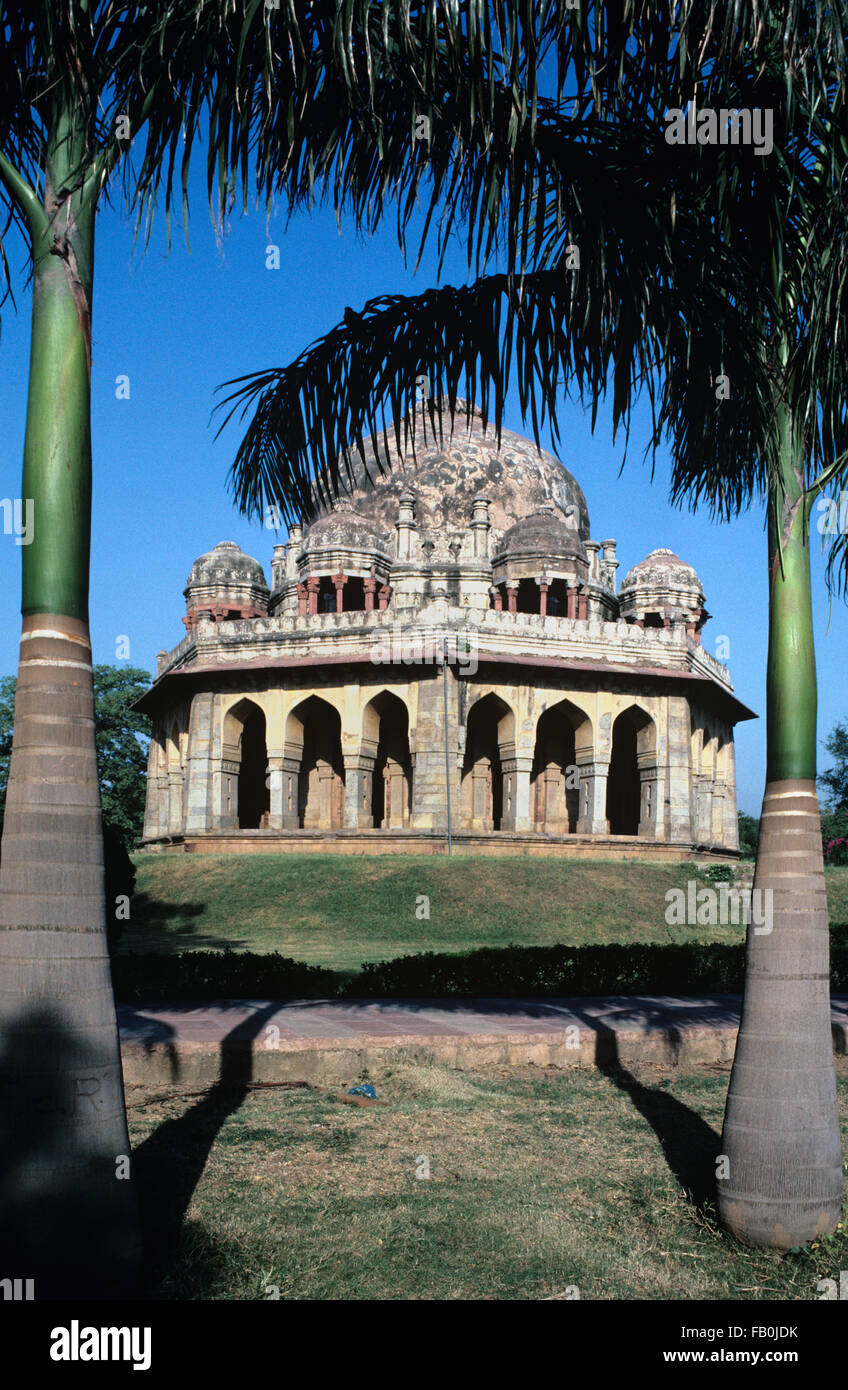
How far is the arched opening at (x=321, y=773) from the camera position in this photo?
3575 centimetres

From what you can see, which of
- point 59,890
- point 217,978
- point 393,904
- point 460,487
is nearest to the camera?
point 59,890

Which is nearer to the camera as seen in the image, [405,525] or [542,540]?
[542,540]

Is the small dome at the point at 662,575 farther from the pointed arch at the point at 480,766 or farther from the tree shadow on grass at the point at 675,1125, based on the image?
the tree shadow on grass at the point at 675,1125

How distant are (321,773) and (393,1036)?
28.1 meters

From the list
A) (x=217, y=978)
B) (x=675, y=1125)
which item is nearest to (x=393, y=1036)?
(x=675, y=1125)

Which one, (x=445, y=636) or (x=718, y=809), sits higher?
(x=445, y=636)

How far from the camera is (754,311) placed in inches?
212

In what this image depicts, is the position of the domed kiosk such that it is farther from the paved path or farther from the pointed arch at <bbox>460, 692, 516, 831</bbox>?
the paved path

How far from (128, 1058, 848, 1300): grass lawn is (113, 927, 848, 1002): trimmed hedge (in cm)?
325

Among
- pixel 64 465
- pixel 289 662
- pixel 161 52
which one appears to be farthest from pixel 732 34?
pixel 289 662

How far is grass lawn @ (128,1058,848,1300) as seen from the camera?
14.8ft

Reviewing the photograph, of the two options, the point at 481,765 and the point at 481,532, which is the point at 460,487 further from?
the point at 481,765

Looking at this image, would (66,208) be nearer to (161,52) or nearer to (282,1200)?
(161,52)
